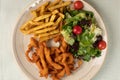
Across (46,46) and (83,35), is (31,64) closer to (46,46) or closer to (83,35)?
(46,46)

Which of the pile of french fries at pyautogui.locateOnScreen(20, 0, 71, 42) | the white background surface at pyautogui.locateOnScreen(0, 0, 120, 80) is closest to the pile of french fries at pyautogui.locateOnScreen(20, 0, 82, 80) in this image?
the pile of french fries at pyautogui.locateOnScreen(20, 0, 71, 42)

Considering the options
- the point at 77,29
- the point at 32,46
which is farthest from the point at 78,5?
the point at 32,46

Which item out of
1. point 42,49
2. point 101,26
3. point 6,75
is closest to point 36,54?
point 42,49

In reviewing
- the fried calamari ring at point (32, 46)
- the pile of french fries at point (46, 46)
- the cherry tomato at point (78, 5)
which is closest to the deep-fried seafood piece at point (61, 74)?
the pile of french fries at point (46, 46)

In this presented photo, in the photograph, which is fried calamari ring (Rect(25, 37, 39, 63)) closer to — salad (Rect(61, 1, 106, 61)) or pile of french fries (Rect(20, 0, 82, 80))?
pile of french fries (Rect(20, 0, 82, 80))

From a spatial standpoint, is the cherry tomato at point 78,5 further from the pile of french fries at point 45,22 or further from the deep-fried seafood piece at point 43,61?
the deep-fried seafood piece at point 43,61
